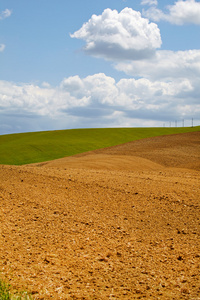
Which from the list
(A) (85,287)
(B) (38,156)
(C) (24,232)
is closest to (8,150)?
(B) (38,156)

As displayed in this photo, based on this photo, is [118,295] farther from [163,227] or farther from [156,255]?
[163,227]

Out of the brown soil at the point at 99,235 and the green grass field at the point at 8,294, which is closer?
the green grass field at the point at 8,294

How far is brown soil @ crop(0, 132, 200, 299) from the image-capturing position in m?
5.14

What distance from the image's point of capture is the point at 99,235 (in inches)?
280

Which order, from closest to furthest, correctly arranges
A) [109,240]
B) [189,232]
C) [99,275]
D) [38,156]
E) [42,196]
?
1. [99,275]
2. [109,240]
3. [189,232]
4. [42,196]
5. [38,156]

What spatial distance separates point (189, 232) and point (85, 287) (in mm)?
3378

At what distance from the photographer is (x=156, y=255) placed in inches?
248

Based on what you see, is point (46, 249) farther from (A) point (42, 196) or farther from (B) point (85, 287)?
(A) point (42, 196)

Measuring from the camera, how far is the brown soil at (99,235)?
5.14 m

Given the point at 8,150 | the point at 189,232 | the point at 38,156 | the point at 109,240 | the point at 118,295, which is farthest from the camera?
the point at 8,150

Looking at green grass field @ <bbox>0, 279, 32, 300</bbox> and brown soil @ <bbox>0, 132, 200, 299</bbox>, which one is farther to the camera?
brown soil @ <bbox>0, 132, 200, 299</bbox>

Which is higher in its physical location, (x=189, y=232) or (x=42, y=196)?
(x=42, y=196)

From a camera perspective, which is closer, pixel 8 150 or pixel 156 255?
pixel 156 255

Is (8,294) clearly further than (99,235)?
No
